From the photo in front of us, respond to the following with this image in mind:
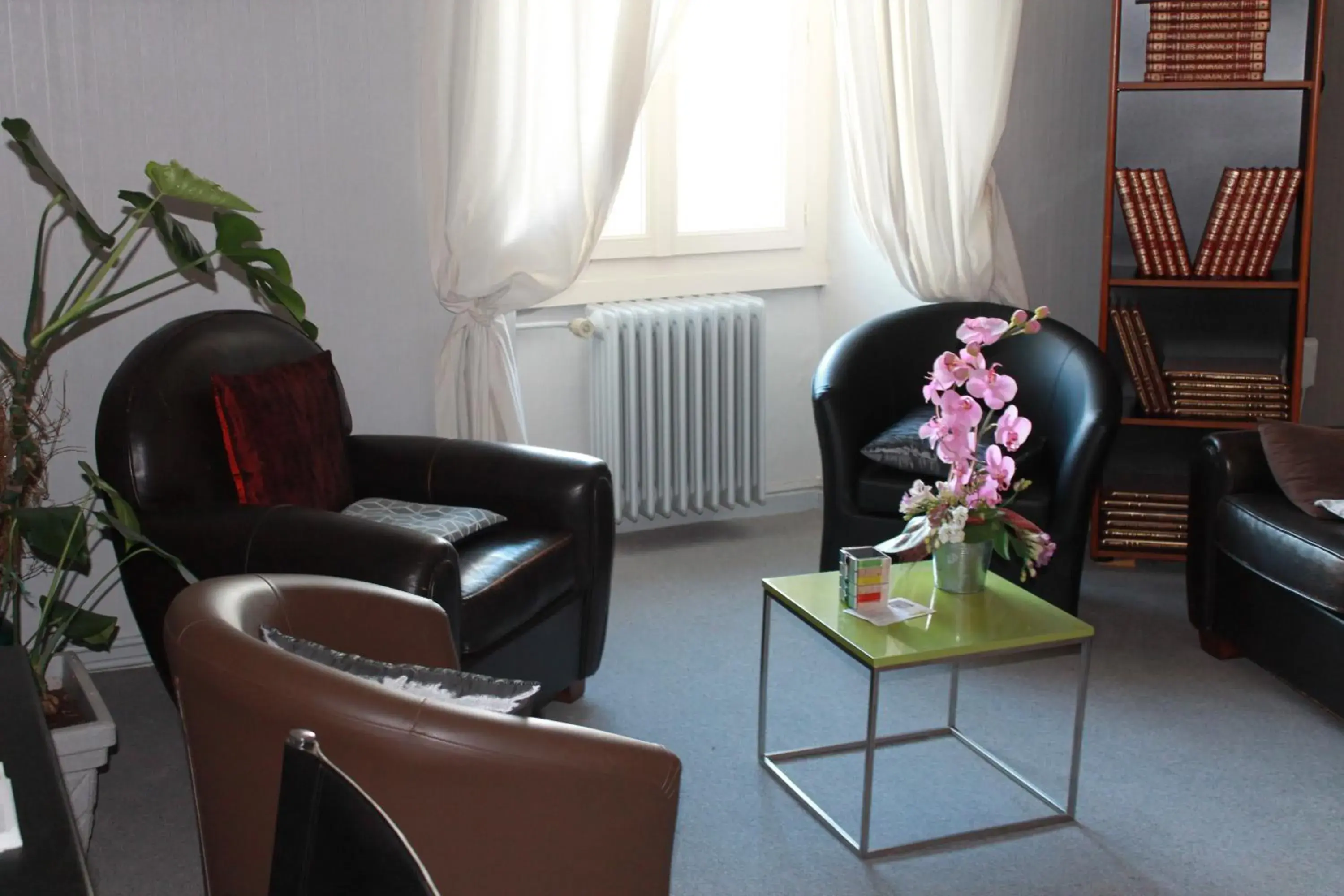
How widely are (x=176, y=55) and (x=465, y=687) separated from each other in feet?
7.53

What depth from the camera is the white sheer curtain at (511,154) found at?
12.7 ft

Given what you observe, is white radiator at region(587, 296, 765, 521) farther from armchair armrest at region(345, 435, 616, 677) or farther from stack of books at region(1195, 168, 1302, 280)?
stack of books at region(1195, 168, 1302, 280)

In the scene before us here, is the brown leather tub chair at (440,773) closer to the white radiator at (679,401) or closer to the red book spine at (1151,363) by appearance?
the white radiator at (679,401)

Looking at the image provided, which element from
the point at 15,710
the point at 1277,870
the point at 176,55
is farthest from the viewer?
the point at 176,55

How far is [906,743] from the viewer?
10.8 feet

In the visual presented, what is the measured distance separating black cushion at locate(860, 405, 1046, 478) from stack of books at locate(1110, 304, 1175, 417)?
0.63m

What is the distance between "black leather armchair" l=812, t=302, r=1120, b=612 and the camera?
375 centimetres

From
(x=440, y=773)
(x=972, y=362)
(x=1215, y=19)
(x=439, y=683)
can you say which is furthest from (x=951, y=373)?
(x=1215, y=19)

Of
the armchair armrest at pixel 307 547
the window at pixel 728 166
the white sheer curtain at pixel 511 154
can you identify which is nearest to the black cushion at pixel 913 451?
the white sheer curtain at pixel 511 154

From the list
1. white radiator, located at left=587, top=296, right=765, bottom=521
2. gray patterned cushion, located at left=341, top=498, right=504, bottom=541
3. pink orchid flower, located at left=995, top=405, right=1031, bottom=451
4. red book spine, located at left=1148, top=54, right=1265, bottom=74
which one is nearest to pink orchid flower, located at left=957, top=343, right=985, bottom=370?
pink orchid flower, located at left=995, top=405, right=1031, bottom=451

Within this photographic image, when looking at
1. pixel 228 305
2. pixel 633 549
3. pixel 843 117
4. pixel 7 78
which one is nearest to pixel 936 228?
pixel 843 117

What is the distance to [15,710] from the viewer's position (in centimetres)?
202

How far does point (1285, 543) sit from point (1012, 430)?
3.16ft

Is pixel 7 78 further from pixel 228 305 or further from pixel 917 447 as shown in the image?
pixel 917 447
